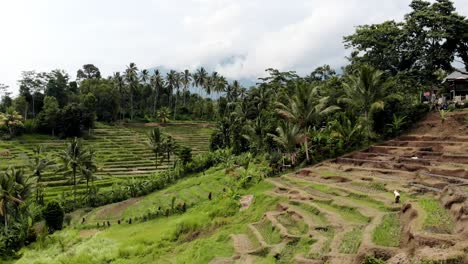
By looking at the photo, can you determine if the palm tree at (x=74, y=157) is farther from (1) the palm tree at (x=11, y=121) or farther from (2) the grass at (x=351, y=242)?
(2) the grass at (x=351, y=242)

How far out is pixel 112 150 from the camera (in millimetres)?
66438

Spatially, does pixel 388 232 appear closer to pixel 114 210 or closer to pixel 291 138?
pixel 291 138

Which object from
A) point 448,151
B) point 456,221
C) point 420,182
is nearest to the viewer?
point 456,221

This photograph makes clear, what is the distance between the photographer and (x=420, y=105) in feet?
97.1

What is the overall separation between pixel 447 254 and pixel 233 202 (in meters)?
14.9

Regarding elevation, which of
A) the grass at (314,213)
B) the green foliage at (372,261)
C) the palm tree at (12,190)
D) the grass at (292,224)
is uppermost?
the green foliage at (372,261)

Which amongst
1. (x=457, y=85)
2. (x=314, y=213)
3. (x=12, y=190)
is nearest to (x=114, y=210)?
(x=12, y=190)

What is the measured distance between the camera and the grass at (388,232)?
1092cm

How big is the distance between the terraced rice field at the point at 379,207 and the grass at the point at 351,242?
0.09 feet

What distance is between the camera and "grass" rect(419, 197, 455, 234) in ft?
35.1

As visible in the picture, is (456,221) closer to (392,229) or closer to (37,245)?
(392,229)

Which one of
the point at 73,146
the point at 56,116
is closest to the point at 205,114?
the point at 56,116

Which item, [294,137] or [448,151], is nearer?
[448,151]

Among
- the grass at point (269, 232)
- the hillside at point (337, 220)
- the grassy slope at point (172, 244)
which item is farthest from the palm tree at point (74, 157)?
the grass at point (269, 232)
